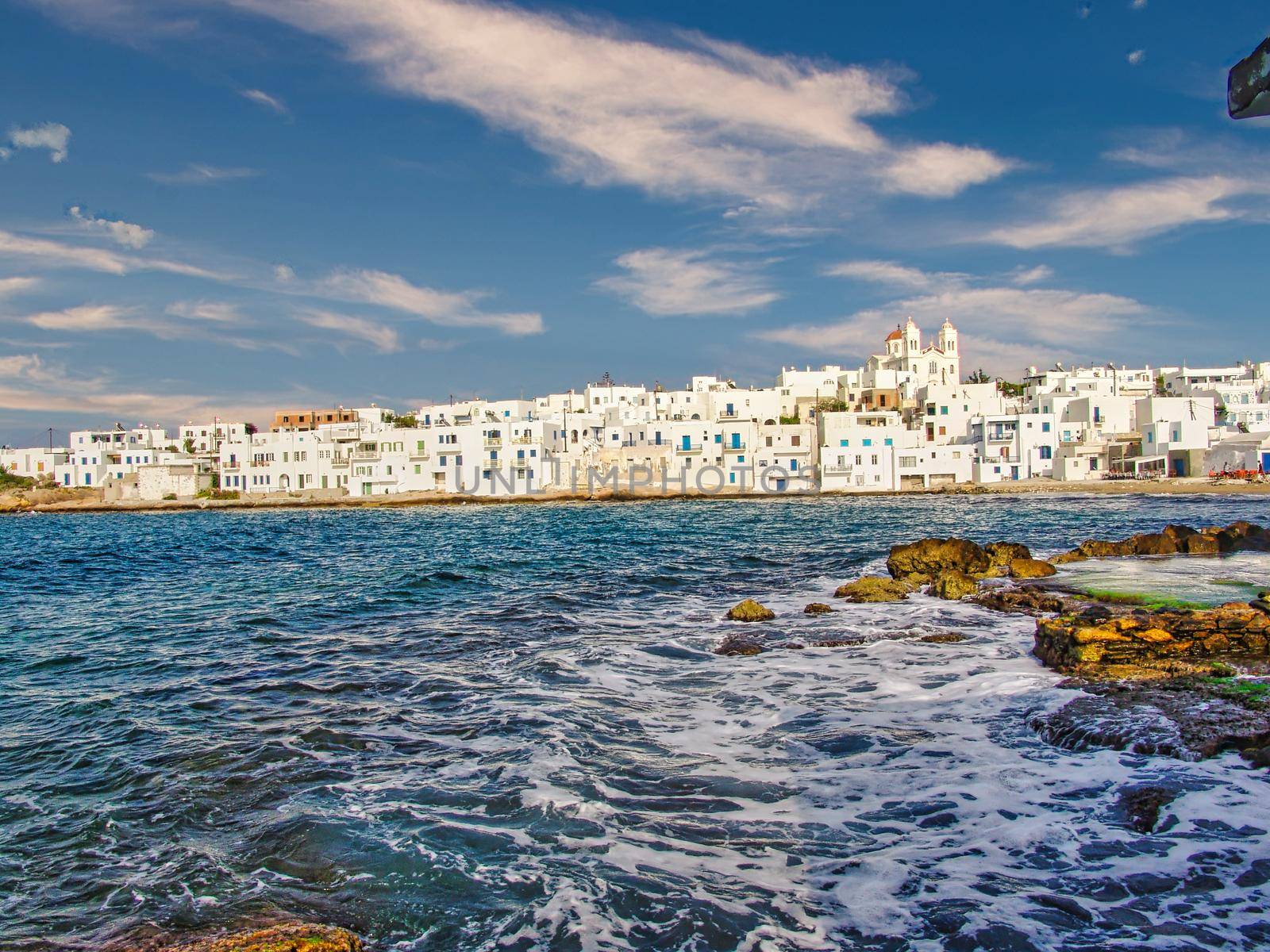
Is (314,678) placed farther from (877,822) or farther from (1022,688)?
(1022,688)

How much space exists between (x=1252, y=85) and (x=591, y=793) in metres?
7.54

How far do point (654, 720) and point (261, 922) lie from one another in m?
5.74

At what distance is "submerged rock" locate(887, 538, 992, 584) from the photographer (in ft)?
79.0

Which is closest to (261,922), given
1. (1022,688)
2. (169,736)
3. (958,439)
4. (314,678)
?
(169,736)

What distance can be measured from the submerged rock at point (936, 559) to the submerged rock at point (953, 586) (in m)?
2.24

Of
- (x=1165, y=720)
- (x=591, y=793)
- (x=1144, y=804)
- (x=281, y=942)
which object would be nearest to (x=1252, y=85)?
(x=1144, y=804)

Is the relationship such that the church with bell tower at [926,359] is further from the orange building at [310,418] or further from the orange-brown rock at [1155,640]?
the orange-brown rock at [1155,640]

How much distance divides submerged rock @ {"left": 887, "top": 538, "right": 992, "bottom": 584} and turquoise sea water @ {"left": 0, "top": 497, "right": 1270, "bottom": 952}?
198 inches

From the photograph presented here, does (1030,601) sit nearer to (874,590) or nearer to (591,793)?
(874,590)

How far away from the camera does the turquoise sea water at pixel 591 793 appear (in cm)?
597

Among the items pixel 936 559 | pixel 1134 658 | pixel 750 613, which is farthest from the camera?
pixel 936 559

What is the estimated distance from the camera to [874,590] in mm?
20438

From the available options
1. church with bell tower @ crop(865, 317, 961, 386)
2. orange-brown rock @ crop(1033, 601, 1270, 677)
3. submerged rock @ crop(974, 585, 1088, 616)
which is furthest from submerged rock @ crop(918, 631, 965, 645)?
church with bell tower @ crop(865, 317, 961, 386)

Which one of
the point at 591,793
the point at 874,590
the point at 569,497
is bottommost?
the point at 591,793
